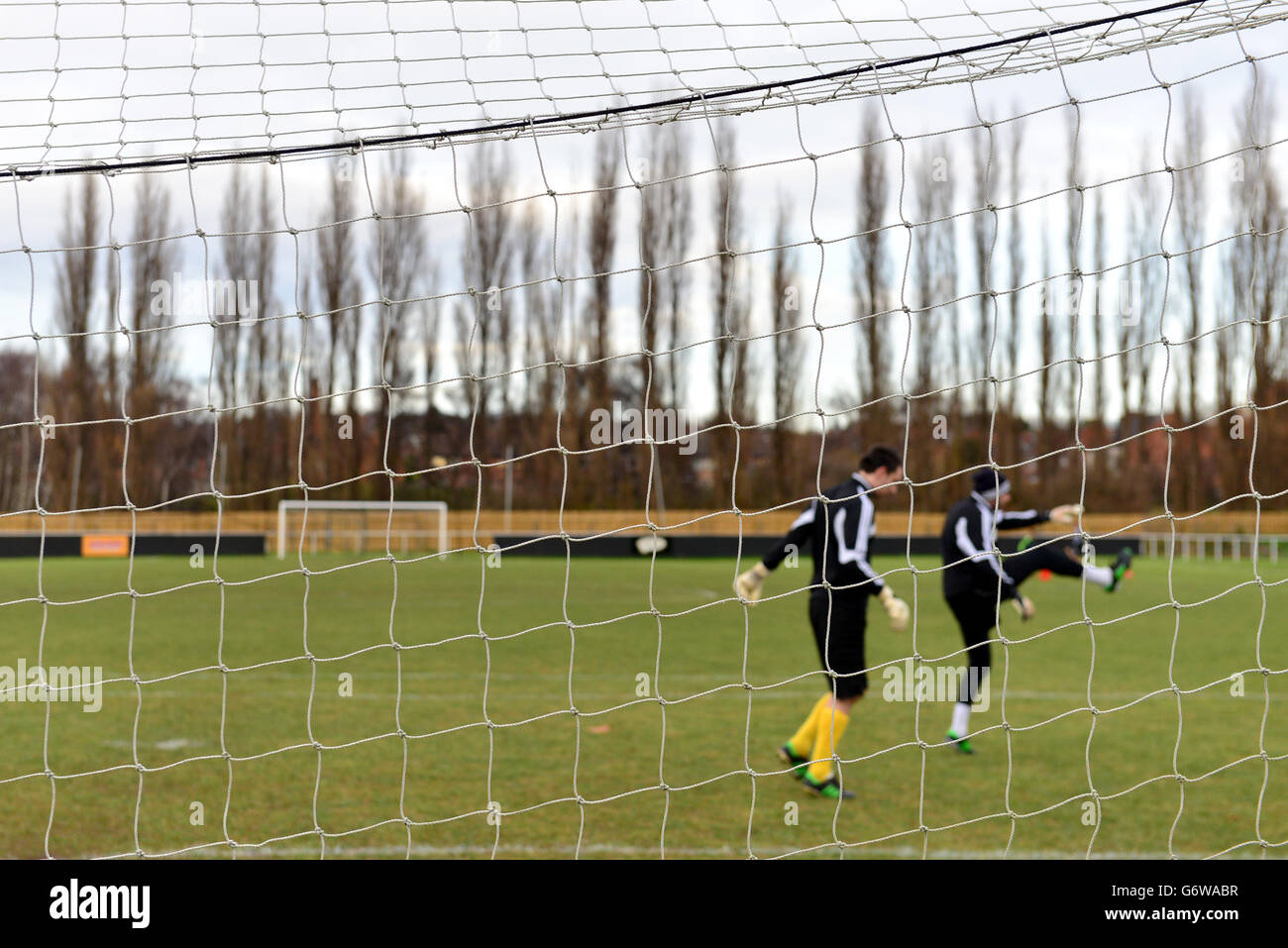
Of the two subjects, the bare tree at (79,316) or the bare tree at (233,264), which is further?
the bare tree at (233,264)

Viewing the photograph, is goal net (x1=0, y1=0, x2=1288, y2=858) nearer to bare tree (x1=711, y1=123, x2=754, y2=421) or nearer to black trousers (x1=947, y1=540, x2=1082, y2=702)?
black trousers (x1=947, y1=540, x2=1082, y2=702)

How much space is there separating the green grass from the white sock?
0.44 meters

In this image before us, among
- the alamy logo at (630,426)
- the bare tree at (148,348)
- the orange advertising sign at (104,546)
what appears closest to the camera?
the alamy logo at (630,426)

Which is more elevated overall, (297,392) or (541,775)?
(297,392)

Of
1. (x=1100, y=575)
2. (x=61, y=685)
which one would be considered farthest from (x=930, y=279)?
(x=61, y=685)

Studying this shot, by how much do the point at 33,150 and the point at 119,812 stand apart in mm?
2622

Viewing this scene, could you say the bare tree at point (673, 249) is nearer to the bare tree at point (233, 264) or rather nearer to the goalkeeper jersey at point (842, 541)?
the bare tree at point (233, 264)

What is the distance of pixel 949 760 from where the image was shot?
580 cm

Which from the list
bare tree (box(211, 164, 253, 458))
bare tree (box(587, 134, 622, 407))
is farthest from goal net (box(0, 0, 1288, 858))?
bare tree (box(211, 164, 253, 458))

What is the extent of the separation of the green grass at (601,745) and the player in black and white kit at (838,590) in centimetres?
20
